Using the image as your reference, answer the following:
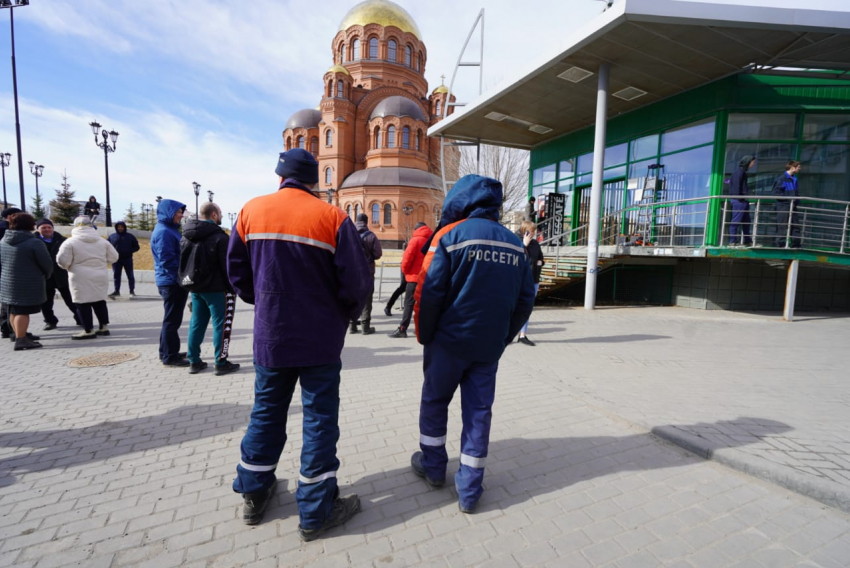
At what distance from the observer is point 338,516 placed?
2373 mm

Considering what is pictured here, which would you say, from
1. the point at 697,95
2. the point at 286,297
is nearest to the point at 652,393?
the point at 286,297

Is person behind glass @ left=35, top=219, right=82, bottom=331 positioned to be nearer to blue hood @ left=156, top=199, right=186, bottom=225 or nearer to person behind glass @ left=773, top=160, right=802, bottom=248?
blue hood @ left=156, top=199, right=186, bottom=225

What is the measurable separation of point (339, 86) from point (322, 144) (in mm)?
6634

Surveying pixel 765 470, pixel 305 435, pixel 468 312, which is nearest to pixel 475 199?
pixel 468 312

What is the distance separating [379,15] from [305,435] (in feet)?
181

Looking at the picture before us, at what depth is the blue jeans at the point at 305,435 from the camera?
228 cm

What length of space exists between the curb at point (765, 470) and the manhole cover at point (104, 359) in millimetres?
6528

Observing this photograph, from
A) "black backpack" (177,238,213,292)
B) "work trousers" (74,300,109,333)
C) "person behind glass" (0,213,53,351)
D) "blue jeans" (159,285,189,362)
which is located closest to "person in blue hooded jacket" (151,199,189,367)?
"blue jeans" (159,285,189,362)

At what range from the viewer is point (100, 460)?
306 centimetres

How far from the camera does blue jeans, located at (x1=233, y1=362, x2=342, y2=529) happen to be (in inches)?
89.6

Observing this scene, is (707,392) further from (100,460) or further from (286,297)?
(100,460)

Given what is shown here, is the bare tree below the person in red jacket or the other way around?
A: the other way around

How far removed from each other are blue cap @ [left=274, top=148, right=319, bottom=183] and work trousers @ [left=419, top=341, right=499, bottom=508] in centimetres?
129

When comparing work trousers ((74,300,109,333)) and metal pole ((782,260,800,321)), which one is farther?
metal pole ((782,260,800,321))
